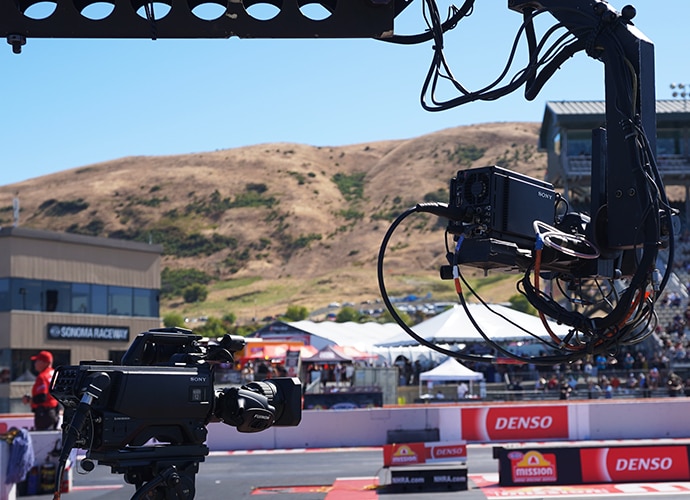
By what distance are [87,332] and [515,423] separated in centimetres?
2632

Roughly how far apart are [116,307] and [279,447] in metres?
24.4

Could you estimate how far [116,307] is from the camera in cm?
4778

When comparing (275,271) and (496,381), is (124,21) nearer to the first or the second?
(496,381)

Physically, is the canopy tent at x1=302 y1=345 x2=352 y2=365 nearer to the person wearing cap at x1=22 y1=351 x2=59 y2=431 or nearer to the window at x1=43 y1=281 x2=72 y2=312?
the window at x1=43 y1=281 x2=72 y2=312

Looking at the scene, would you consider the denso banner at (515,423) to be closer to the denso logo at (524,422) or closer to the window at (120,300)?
the denso logo at (524,422)

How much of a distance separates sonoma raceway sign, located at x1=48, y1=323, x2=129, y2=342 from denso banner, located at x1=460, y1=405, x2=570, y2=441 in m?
25.0

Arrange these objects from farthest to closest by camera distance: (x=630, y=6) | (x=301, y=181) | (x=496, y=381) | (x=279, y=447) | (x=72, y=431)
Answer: (x=301, y=181), (x=496, y=381), (x=279, y=447), (x=630, y=6), (x=72, y=431)

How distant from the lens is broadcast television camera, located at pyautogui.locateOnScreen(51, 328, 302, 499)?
17.3ft

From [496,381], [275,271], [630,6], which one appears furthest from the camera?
[275,271]

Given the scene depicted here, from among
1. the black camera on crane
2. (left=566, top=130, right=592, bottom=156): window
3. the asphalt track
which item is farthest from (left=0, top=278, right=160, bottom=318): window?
the black camera on crane

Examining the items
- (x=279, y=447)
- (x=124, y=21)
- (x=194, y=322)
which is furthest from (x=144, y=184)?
(x=124, y=21)

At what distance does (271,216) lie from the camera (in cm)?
16462

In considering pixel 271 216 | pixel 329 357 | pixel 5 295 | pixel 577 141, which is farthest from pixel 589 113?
pixel 271 216

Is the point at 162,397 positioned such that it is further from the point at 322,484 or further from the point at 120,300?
the point at 120,300
